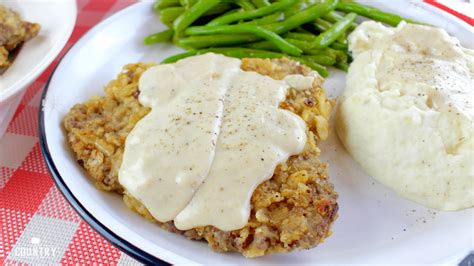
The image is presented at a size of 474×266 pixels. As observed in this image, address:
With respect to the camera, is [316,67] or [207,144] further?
[316,67]

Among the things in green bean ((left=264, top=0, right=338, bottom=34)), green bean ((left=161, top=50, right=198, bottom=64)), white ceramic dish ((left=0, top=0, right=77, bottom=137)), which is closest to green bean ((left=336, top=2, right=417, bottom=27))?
green bean ((left=264, top=0, right=338, bottom=34))

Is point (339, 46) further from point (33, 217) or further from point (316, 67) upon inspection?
point (33, 217)

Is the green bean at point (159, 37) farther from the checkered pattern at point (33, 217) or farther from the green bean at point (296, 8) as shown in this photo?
the checkered pattern at point (33, 217)

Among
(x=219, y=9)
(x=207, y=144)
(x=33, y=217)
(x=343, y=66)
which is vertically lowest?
(x=33, y=217)

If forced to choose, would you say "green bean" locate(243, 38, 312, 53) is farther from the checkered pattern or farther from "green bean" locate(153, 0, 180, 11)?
the checkered pattern

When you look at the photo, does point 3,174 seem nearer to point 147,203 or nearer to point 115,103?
point 115,103

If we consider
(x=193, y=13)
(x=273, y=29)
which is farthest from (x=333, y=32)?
(x=193, y=13)

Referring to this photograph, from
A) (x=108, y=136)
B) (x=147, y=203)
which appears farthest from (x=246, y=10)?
(x=147, y=203)
